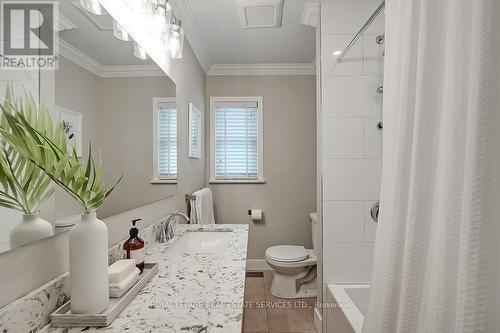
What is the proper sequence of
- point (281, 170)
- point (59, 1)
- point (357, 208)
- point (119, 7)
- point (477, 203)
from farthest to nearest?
point (281, 170), point (357, 208), point (119, 7), point (59, 1), point (477, 203)

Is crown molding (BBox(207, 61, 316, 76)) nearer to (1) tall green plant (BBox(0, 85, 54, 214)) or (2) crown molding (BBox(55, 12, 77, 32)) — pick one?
(2) crown molding (BBox(55, 12, 77, 32))

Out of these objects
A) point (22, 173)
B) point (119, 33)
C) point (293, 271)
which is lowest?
point (293, 271)

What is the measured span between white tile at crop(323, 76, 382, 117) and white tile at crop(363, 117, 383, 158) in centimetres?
5

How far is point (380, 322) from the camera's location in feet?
2.56

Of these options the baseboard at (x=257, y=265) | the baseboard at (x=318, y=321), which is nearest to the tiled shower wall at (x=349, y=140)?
the baseboard at (x=318, y=321)

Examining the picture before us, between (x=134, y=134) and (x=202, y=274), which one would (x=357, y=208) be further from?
(x=134, y=134)

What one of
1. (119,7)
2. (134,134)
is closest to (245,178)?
(134,134)

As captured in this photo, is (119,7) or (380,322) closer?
(380,322)

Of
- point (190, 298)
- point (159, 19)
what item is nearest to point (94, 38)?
point (159, 19)

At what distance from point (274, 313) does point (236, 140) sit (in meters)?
1.84

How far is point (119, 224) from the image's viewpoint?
45.0 inches

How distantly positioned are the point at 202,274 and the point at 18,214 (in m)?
0.61

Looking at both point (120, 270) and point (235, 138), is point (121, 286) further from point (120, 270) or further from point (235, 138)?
point (235, 138)

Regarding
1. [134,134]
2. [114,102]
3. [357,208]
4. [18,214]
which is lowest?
[357,208]
